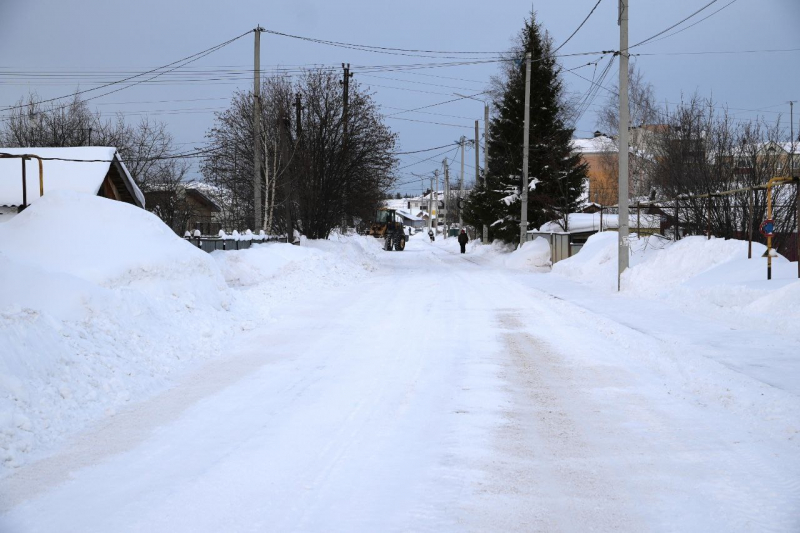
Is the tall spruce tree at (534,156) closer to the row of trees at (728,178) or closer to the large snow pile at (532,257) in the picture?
the large snow pile at (532,257)

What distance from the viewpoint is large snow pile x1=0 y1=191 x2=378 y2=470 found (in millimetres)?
6059

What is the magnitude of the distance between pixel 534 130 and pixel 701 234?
17.7 meters

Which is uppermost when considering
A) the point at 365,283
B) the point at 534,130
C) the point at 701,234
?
the point at 534,130

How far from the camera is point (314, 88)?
3219cm

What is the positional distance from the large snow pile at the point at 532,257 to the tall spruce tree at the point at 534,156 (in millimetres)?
1892

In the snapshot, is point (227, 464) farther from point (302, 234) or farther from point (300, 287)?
point (302, 234)

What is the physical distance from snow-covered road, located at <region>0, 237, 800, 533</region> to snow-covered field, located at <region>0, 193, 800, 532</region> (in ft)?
0.08

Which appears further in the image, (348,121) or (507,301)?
(348,121)

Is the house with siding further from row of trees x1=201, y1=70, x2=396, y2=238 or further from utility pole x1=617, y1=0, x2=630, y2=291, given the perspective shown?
utility pole x1=617, y1=0, x2=630, y2=291

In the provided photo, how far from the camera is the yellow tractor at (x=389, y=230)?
178 ft

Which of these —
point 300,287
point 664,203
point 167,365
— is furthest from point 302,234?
point 167,365

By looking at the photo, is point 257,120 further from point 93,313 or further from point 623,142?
point 93,313

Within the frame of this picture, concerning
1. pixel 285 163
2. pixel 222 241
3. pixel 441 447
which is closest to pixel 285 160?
pixel 285 163

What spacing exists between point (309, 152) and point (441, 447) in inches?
1071
